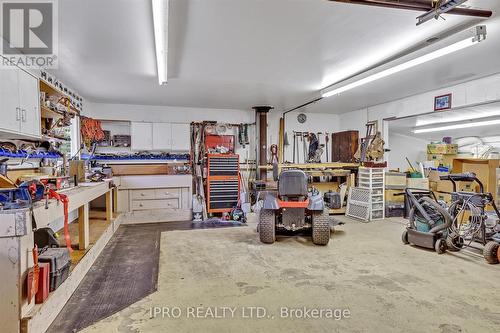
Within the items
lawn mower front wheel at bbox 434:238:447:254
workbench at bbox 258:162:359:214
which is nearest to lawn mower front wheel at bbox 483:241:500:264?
lawn mower front wheel at bbox 434:238:447:254

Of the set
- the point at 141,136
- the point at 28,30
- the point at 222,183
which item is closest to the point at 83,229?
the point at 28,30

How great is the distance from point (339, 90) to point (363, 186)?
91.2 inches

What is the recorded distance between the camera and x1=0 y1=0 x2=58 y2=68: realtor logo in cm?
246

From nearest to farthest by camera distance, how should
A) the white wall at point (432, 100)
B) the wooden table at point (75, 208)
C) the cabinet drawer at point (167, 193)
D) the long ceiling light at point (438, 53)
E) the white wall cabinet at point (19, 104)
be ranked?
the wooden table at point (75, 208), the white wall cabinet at point (19, 104), the long ceiling light at point (438, 53), the white wall at point (432, 100), the cabinet drawer at point (167, 193)

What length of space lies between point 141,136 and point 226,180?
2.26 m

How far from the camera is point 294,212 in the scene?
4121 millimetres

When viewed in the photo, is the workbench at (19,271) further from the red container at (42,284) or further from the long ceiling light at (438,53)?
the long ceiling light at (438,53)

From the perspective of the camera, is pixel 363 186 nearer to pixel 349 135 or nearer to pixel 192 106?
pixel 349 135

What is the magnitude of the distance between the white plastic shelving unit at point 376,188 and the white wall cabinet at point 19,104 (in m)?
5.73

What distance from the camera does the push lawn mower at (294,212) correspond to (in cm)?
396

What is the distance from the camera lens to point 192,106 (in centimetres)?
692

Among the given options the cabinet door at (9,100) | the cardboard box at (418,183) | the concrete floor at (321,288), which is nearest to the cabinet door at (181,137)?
the concrete floor at (321,288)

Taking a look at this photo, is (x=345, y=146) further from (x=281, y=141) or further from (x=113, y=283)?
(x=113, y=283)

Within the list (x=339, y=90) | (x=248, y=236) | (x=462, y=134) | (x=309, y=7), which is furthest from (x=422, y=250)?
(x=462, y=134)
